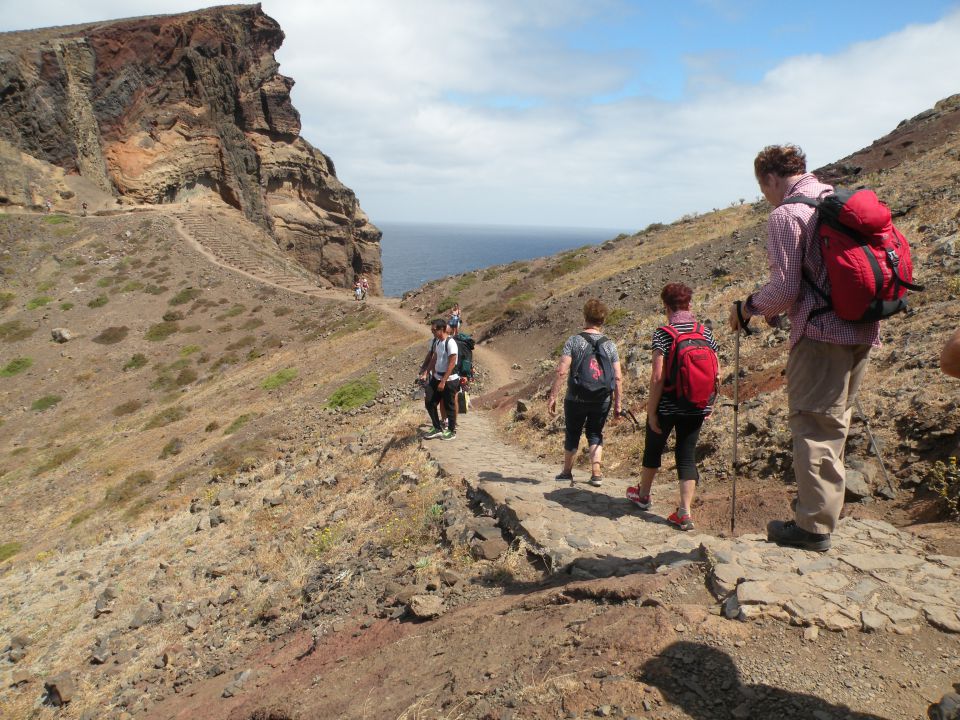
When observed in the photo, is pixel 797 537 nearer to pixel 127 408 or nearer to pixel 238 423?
pixel 238 423

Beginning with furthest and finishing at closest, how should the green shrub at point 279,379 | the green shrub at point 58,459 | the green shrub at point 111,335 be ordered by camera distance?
the green shrub at point 111,335 < the green shrub at point 279,379 < the green shrub at point 58,459

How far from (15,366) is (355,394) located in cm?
2235

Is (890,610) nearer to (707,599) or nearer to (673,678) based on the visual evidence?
(707,599)

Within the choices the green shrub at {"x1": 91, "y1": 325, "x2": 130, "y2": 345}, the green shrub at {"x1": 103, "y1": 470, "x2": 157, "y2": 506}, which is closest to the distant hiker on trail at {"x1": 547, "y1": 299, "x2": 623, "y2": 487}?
the green shrub at {"x1": 103, "y1": 470, "x2": 157, "y2": 506}

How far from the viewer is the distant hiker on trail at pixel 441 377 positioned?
1019cm

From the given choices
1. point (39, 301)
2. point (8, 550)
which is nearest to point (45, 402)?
point (39, 301)

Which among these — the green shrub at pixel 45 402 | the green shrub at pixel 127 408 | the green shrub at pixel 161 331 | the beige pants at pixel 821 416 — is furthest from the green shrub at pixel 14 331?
the beige pants at pixel 821 416

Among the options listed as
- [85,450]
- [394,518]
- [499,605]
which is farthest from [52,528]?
[499,605]

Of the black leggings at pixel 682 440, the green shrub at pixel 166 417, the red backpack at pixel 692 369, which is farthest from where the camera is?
the green shrub at pixel 166 417

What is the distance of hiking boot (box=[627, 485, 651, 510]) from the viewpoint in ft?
20.5

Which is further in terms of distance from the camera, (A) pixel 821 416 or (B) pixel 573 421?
(B) pixel 573 421

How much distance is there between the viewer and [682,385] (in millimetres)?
5277

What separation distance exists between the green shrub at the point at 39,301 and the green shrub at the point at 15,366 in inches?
255

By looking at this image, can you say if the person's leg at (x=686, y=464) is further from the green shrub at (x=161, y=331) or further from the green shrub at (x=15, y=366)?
the green shrub at (x=15, y=366)
